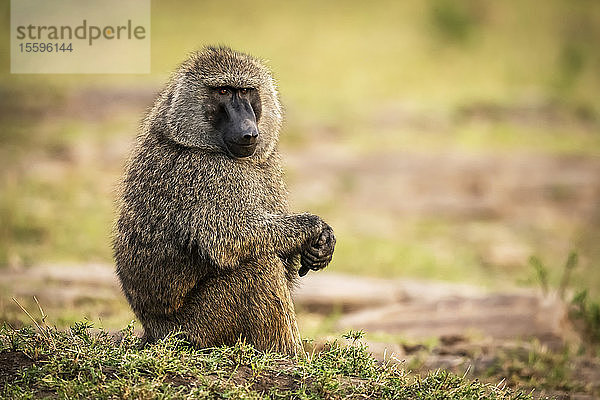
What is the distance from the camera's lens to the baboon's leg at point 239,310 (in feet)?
14.7

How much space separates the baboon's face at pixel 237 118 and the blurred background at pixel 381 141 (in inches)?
97.3

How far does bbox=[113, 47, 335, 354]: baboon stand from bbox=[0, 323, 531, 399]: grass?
24cm

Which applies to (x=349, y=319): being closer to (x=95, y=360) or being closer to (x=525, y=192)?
(x=95, y=360)

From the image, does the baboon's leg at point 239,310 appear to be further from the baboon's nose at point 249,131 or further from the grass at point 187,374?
the baboon's nose at point 249,131

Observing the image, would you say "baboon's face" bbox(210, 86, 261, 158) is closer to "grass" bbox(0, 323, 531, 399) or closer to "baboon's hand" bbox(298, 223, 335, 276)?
"baboon's hand" bbox(298, 223, 335, 276)

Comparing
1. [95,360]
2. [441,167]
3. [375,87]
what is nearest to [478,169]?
[441,167]

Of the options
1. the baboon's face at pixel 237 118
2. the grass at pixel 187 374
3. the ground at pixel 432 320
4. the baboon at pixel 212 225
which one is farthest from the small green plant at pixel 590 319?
the baboon's face at pixel 237 118

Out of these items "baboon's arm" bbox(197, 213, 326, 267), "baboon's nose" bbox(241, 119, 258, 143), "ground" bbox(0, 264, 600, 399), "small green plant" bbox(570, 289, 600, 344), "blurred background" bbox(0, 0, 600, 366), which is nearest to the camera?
"baboon's arm" bbox(197, 213, 326, 267)

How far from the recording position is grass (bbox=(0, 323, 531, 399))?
3684 millimetres

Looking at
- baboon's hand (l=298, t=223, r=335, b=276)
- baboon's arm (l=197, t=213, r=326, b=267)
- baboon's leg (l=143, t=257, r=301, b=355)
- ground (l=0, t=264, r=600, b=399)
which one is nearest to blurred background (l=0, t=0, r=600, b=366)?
ground (l=0, t=264, r=600, b=399)

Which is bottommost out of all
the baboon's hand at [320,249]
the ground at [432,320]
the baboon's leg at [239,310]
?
the ground at [432,320]

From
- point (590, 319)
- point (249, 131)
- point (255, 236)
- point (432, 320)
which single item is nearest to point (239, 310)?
point (255, 236)

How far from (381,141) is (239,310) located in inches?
441

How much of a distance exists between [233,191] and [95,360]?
4.15ft
